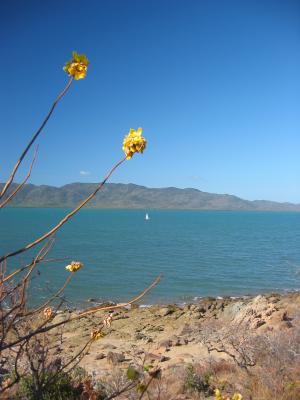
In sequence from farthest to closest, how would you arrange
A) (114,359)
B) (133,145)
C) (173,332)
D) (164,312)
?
(164,312), (173,332), (114,359), (133,145)

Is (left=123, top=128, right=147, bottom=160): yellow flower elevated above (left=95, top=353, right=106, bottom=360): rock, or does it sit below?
above

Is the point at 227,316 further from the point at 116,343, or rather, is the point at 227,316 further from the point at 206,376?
the point at 206,376

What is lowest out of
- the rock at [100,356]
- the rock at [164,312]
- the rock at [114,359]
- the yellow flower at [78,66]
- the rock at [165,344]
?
the rock at [164,312]

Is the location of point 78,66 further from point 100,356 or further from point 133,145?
point 100,356

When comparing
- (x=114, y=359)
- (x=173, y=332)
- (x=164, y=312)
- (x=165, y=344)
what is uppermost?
(x=114, y=359)

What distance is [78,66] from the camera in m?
2.34

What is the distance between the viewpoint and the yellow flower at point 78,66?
2.32 meters

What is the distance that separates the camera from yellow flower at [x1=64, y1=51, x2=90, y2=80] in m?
2.32

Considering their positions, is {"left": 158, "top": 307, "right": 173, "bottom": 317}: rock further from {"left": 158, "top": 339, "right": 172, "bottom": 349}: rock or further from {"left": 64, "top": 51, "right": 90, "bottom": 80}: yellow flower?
{"left": 64, "top": 51, "right": 90, "bottom": 80}: yellow flower

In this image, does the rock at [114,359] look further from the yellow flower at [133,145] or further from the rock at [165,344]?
the yellow flower at [133,145]

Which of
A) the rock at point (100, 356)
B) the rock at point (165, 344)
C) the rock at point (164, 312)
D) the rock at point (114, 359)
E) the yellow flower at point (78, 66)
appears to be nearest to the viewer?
the yellow flower at point (78, 66)

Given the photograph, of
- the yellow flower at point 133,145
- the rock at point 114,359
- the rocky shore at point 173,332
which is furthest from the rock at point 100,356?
the yellow flower at point 133,145

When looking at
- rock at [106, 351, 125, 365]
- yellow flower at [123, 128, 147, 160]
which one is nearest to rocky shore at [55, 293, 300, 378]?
rock at [106, 351, 125, 365]

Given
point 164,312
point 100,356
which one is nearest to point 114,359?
point 100,356
